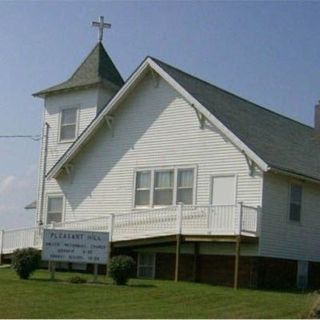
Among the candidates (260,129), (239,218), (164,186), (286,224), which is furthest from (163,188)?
(239,218)

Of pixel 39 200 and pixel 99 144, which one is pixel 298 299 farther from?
pixel 39 200

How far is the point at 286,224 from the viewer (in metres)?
28.1

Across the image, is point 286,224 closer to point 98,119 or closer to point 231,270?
point 231,270

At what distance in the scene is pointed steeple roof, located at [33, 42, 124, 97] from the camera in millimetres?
34312

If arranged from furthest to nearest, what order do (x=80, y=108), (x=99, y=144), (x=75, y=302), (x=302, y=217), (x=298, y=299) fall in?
(x=80, y=108), (x=99, y=144), (x=302, y=217), (x=298, y=299), (x=75, y=302)

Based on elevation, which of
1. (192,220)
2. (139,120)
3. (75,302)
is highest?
(139,120)

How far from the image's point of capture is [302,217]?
2903cm

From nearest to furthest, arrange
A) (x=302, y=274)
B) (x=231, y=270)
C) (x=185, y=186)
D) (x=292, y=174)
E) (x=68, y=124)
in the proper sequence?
1. (x=292, y=174)
2. (x=231, y=270)
3. (x=185, y=186)
4. (x=302, y=274)
5. (x=68, y=124)

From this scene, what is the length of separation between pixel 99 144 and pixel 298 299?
13470mm

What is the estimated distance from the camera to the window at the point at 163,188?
2950 cm

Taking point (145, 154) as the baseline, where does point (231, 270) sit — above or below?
below

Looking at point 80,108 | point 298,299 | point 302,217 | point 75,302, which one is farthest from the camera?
point 80,108

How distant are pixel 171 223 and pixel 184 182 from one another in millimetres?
2398

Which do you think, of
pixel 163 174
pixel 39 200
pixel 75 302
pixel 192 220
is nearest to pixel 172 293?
pixel 75 302
